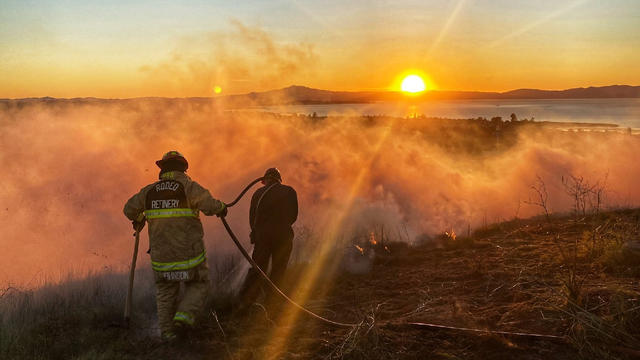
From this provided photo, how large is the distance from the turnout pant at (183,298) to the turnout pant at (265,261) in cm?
106

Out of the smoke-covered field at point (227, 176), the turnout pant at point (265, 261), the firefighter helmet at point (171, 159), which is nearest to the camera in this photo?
the firefighter helmet at point (171, 159)

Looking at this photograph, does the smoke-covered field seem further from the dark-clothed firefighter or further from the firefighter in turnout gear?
the firefighter in turnout gear

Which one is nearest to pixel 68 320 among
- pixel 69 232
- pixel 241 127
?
pixel 69 232

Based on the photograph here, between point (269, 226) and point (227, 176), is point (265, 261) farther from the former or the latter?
point (227, 176)

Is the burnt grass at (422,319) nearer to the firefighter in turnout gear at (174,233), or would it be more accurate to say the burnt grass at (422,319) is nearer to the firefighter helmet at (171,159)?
the firefighter in turnout gear at (174,233)

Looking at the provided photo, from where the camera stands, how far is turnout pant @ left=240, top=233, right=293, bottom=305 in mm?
6152

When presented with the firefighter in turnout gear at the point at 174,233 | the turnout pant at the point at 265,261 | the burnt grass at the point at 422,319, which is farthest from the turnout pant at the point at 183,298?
the turnout pant at the point at 265,261

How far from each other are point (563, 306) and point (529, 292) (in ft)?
1.86

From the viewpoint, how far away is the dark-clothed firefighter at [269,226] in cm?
618

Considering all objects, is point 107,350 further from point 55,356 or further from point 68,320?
point 68,320

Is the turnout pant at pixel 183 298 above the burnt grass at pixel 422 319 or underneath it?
above

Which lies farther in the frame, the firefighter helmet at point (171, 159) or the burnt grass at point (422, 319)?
the firefighter helmet at point (171, 159)

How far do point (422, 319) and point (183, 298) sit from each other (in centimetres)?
274

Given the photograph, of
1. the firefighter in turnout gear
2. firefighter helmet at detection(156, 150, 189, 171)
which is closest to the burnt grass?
the firefighter in turnout gear
